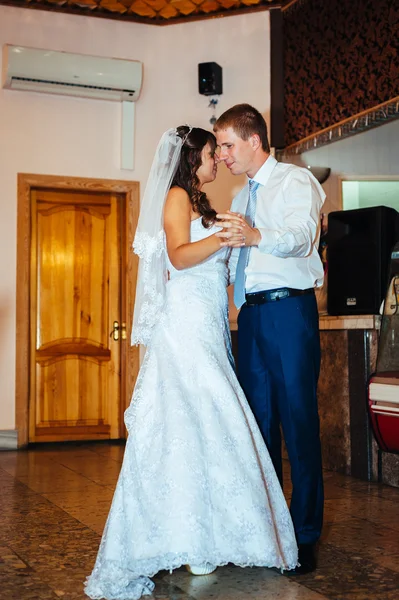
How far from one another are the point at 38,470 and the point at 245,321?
2.69 meters

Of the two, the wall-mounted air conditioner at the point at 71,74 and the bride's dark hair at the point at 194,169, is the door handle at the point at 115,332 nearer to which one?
the wall-mounted air conditioner at the point at 71,74

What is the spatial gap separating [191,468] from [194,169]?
105 cm

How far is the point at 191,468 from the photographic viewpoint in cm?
246

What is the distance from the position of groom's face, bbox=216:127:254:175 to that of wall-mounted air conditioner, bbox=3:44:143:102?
3663 millimetres

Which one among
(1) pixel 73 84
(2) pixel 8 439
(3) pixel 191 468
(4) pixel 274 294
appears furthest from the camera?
(1) pixel 73 84

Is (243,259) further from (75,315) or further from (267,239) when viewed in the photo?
(75,315)

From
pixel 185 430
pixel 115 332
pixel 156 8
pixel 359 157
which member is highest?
pixel 156 8

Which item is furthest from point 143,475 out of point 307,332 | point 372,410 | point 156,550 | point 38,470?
point 38,470

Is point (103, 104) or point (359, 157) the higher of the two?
point (103, 104)

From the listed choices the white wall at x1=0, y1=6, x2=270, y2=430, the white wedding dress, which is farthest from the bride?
the white wall at x1=0, y1=6, x2=270, y2=430

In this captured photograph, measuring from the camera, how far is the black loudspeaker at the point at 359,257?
4496 mm

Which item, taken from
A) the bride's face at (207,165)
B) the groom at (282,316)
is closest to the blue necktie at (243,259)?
the groom at (282,316)

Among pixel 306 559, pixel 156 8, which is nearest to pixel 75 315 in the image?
pixel 156 8

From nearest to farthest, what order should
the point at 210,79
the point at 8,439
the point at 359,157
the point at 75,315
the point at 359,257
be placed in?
the point at 359,257 < the point at 359,157 < the point at 8,439 < the point at 210,79 < the point at 75,315
